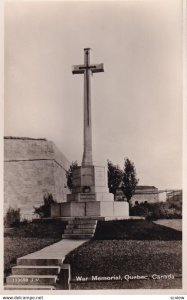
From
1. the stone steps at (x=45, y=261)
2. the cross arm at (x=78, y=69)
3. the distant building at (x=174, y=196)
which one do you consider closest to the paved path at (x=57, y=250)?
the stone steps at (x=45, y=261)

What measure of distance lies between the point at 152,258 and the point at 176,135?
257cm

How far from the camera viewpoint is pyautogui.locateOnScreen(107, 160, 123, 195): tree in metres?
12.2

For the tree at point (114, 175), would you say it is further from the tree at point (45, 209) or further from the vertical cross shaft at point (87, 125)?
the tree at point (45, 209)

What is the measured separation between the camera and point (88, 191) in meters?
12.1

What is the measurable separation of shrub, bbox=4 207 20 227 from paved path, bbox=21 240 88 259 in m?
0.96

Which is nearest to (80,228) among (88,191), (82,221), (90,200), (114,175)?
(82,221)

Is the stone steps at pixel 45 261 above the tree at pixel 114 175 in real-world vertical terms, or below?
below

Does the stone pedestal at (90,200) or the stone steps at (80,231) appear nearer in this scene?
the stone steps at (80,231)

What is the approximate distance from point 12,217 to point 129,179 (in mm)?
4053

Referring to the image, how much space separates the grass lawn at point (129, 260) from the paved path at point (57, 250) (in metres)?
0.18

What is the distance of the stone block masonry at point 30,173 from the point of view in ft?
32.2

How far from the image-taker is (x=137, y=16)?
881 cm

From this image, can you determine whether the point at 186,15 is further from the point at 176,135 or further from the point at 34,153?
the point at 34,153

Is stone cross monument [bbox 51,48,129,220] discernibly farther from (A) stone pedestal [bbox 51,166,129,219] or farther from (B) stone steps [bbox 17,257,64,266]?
(B) stone steps [bbox 17,257,64,266]
